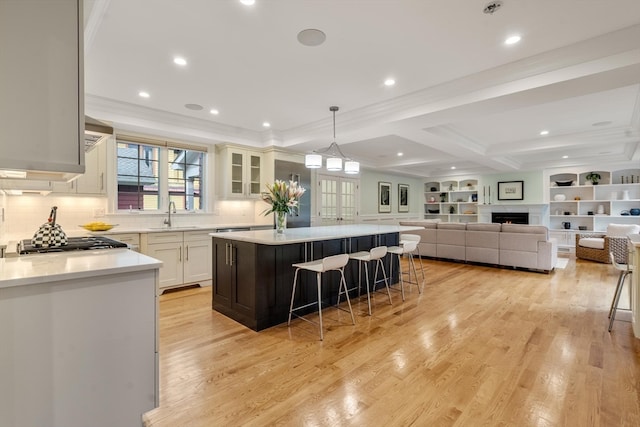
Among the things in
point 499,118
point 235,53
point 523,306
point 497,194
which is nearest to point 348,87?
point 235,53

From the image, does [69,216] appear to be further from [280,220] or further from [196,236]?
[280,220]

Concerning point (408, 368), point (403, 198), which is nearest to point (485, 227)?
point (403, 198)

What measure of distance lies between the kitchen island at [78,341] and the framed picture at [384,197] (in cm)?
859

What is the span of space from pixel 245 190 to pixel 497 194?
8.31 m

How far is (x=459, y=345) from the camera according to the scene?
9.20 ft

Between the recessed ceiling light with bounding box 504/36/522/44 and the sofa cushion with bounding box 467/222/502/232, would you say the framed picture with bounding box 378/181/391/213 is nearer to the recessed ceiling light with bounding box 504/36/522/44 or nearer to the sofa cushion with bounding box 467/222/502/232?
the sofa cushion with bounding box 467/222/502/232

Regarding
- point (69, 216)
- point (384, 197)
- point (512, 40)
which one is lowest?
point (69, 216)

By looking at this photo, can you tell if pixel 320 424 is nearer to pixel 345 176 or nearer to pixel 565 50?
pixel 565 50

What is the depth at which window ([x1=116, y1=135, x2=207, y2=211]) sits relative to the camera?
15.6ft

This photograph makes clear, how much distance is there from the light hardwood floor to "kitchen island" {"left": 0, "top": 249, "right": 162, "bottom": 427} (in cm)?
38

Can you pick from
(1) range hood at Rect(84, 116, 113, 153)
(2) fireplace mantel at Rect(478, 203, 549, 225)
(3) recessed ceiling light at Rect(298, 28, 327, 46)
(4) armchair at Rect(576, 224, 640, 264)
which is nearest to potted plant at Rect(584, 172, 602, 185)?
(2) fireplace mantel at Rect(478, 203, 549, 225)

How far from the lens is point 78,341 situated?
4.90ft

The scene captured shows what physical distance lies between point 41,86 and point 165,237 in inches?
132

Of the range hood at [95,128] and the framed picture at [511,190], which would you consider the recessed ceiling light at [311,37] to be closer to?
the range hood at [95,128]
